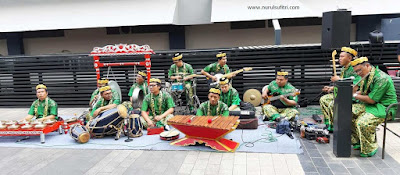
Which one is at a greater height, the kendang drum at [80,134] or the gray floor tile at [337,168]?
the kendang drum at [80,134]

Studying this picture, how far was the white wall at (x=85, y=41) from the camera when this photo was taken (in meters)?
14.2

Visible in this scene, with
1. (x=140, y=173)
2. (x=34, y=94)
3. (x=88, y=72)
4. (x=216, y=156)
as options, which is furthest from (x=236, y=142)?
(x=34, y=94)

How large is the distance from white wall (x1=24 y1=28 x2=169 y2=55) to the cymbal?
6.36 metres

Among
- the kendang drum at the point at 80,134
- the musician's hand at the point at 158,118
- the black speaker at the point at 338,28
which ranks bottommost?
the kendang drum at the point at 80,134

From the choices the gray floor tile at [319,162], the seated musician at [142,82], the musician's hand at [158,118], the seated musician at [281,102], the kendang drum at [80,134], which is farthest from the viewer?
the seated musician at [142,82]

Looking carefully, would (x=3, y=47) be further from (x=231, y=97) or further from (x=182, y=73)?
(x=231, y=97)

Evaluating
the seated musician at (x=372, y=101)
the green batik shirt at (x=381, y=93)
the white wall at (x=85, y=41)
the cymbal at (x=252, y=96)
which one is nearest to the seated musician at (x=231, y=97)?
the cymbal at (x=252, y=96)

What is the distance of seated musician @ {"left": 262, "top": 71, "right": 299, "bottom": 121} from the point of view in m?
7.16

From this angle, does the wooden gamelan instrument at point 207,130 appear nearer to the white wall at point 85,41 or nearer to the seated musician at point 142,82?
the seated musician at point 142,82

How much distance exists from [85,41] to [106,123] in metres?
9.76

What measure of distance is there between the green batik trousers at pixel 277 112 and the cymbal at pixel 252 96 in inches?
56.3

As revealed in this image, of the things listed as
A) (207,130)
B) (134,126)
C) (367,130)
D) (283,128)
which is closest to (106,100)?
(134,126)

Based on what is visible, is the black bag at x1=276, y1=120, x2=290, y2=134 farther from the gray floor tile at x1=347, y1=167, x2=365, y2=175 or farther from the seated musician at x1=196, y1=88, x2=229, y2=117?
the gray floor tile at x1=347, y1=167, x2=365, y2=175

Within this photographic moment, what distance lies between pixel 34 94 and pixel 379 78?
10118mm
